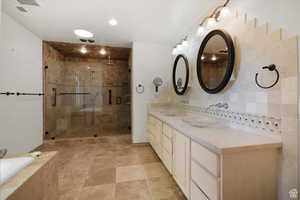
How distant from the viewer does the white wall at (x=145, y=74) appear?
9.76ft

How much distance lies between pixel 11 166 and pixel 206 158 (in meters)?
1.45

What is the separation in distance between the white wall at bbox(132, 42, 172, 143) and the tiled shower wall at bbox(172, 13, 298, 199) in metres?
1.57

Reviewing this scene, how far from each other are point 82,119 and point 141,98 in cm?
243

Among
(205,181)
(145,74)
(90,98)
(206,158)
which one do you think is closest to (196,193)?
(205,181)

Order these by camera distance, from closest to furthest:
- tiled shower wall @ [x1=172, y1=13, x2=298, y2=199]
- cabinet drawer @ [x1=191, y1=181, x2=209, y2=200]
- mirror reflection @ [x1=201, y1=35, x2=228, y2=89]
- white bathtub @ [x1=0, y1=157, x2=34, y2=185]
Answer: white bathtub @ [x1=0, y1=157, x2=34, y2=185] → tiled shower wall @ [x1=172, y1=13, x2=298, y2=199] → cabinet drawer @ [x1=191, y1=181, x2=209, y2=200] → mirror reflection @ [x1=201, y1=35, x2=228, y2=89]

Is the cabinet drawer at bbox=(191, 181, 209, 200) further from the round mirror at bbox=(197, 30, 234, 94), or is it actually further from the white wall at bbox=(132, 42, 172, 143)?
the white wall at bbox=(132, 42, 172, 143)

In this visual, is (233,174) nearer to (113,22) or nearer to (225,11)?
(225,11)

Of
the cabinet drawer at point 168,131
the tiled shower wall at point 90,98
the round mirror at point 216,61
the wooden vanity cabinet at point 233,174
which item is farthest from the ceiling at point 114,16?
the wooden vanity cabinet at point 233,174

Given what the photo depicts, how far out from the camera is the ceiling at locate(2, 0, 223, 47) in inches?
67.1

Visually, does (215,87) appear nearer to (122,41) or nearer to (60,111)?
(122,41)

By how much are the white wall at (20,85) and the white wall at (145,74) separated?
197 cm

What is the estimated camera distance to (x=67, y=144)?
303 cm

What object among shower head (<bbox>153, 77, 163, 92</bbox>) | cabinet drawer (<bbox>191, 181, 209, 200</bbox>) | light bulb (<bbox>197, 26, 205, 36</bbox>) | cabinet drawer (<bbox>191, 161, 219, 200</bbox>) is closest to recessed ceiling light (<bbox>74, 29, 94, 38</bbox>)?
shower head (<bbox>153, 77, 163, 92</bbox>)

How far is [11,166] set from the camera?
0.95m
